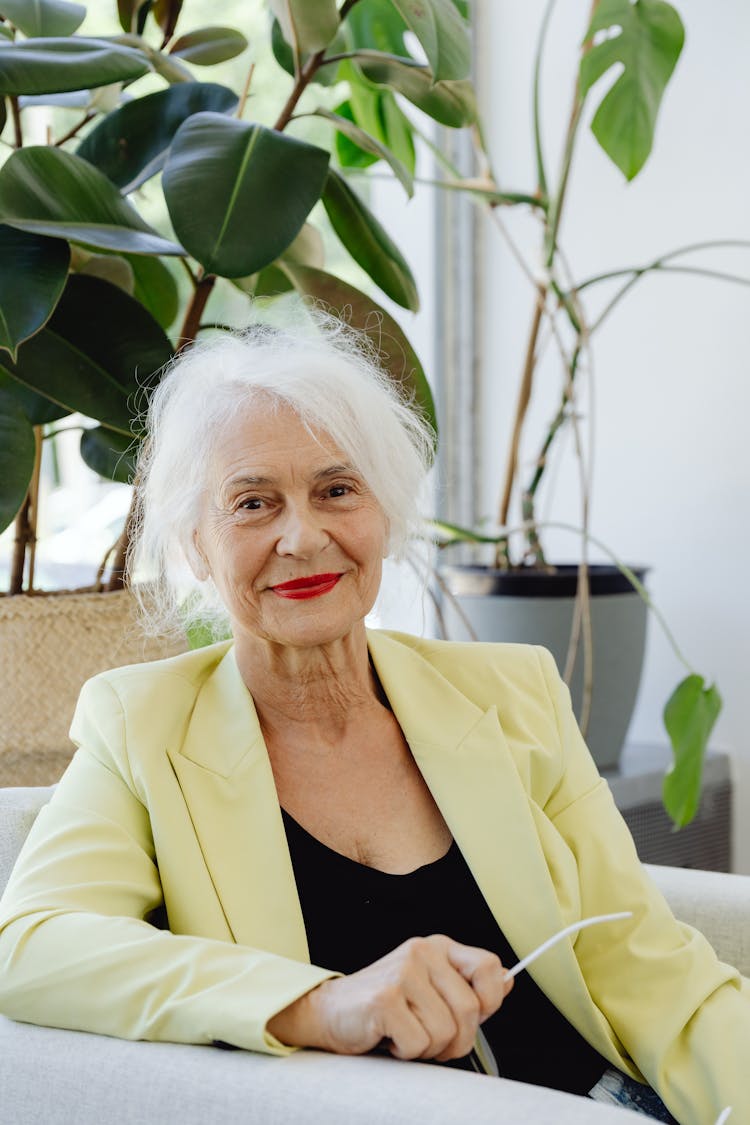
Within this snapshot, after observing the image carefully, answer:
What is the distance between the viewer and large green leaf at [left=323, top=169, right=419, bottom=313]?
192 cm

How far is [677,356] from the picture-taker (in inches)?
120

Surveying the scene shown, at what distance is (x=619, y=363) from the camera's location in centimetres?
314

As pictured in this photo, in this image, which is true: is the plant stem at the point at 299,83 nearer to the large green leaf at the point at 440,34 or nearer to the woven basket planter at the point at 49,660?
the large green leaf at the point at 440,34

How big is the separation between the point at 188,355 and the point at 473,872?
639mm

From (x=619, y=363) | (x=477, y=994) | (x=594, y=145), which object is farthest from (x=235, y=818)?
(x=594, y=145)

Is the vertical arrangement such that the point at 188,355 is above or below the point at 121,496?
above

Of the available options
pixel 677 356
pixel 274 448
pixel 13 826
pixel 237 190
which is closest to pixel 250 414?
pixel 274 448

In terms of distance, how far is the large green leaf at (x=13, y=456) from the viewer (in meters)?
1.63

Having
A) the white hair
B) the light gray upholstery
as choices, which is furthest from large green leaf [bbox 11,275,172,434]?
the light gray upholstery

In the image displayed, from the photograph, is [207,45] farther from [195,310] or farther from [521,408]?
[521,408]

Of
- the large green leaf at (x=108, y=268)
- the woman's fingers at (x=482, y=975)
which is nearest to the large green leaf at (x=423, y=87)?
the large green leaf at (x=108, y=268)

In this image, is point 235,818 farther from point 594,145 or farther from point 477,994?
point 594,145

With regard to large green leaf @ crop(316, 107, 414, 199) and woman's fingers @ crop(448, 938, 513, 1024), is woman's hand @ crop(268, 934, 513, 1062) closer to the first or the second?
woman's fingers @ crop(448, 938, 513, 1024)

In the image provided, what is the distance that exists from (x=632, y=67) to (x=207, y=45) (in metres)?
0.74
